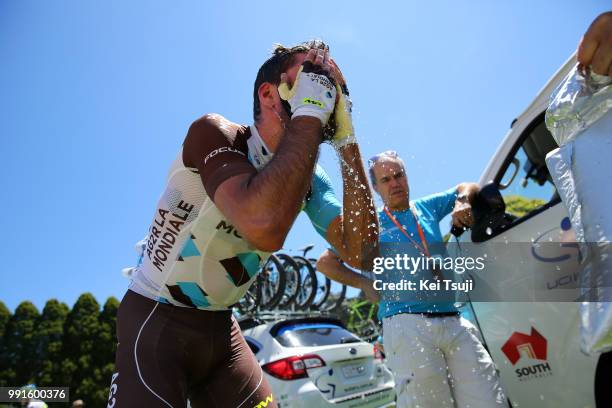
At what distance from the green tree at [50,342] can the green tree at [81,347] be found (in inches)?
16.3

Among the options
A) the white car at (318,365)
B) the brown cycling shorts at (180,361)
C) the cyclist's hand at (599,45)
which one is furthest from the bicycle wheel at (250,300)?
the cyclist's hand at (599,45)

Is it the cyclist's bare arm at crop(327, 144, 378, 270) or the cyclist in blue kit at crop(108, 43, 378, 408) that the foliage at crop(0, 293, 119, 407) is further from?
the cyclist's bare arm at crop(327, 144, 378, 270)

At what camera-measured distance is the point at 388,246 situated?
10.2ft

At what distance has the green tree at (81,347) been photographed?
75.6ft

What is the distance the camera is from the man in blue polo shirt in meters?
2.68

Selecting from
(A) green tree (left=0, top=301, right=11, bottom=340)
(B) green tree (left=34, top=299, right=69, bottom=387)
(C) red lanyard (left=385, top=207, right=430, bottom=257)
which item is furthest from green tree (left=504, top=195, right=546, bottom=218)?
(A) green tree (left=0, top=301, right=11, bottom=340)

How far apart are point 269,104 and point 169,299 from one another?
3.12 feet

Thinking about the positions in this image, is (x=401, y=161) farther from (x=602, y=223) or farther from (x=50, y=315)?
(x=50, y=315)

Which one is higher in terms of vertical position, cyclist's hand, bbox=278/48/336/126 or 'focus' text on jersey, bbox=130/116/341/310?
cyclist's hand, bbox=278/48/336/126

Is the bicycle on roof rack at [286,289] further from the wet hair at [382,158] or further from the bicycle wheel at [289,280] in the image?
the wet hair at [382,158]

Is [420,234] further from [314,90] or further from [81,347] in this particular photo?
[81,347]

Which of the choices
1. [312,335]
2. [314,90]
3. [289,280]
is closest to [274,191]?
[314,90]

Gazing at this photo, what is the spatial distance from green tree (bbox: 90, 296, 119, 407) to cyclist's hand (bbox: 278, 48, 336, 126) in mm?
24184

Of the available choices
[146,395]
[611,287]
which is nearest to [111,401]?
[146,395]
